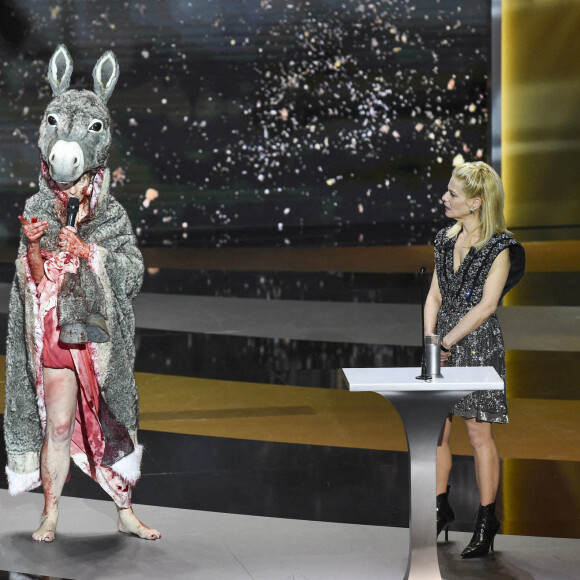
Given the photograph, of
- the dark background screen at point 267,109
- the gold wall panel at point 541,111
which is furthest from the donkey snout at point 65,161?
the gold wall panel at point 541,111

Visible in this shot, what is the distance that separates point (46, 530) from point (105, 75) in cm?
154

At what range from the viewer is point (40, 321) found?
11.1 ft

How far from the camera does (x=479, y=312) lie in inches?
131

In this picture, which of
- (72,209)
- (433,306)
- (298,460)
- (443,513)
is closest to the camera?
(72,209)

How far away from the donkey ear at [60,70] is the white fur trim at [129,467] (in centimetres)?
124

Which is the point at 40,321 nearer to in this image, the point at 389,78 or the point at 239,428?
the point at 239,428

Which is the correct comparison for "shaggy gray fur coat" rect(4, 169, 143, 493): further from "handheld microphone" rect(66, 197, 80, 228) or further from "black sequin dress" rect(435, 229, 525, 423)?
"black sequin dress" rect(435, 229, 525, 423)

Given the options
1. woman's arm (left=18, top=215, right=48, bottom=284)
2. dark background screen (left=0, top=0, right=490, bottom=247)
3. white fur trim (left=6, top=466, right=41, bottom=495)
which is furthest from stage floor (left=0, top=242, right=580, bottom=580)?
dark background screen (left=0, top=0, right=490, bottom=247)

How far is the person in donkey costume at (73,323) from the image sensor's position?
3355mm

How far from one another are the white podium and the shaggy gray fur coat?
3.05 feet

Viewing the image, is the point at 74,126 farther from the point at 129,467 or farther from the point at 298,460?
the point at 298,460

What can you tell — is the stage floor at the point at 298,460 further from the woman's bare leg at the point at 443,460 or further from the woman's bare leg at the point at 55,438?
the woman's bare leg at the point at 443,460

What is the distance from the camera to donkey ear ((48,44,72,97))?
3.49 meters

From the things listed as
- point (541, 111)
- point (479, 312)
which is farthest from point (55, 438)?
point (541, 111)
